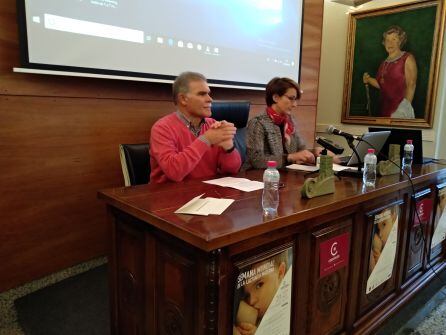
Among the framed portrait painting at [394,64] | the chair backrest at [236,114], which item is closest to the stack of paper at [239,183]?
the chair backrest at [236,114]

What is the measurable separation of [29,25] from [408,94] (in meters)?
3.53

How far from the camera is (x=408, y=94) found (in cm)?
363

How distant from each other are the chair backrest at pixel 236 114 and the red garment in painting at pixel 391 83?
213cm

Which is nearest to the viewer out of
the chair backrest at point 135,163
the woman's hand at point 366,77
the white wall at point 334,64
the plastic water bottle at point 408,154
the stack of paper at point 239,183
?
the stack of paper at point 239,183

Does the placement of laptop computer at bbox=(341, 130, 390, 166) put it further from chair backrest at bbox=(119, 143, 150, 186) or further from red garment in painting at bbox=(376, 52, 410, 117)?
red garment in painting at bbox=(376, 52, 410, 117)

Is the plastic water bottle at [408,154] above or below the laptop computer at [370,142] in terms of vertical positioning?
below

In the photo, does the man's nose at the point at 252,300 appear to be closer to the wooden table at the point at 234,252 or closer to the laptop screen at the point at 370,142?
the wooden table at the point at 234,252

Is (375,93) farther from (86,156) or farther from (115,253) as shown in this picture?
(115,253)

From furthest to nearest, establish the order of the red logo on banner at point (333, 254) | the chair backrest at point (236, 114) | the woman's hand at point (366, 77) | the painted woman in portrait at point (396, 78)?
the woman's hand at point (366, 77) → the painted woman in portrait at point (396, 78) → the chair backrest at point (236, 114) → the red logo on banner at point (333, 254)

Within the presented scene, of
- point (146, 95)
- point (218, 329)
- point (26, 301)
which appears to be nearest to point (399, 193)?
point (218, 329)

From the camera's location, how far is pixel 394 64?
371 centimetres

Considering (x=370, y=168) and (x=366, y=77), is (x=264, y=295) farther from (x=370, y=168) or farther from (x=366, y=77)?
(x=366, y=77)

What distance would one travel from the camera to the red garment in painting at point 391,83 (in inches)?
144

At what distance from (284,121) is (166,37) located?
3.34 ft
